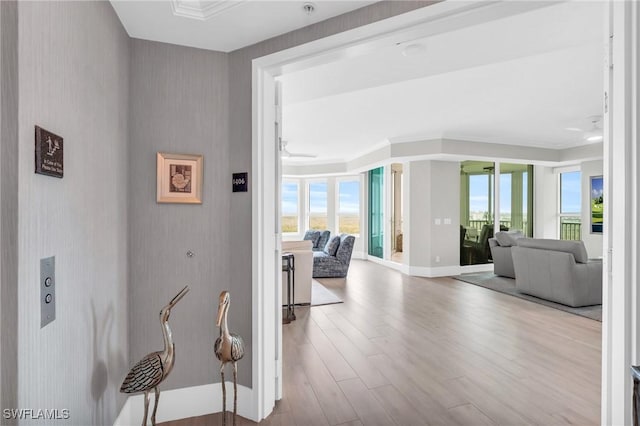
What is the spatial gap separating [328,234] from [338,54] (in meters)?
5.85

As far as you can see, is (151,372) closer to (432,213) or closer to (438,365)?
(438,365)

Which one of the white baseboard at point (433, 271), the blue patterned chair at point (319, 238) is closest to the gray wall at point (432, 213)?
the white baseboard at point (433, 271)

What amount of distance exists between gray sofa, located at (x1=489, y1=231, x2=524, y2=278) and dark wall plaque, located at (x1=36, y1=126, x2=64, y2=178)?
22.7 ft

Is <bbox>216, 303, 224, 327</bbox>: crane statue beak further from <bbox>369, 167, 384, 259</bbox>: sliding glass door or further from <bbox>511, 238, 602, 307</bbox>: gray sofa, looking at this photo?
<bbox>369, 167, 384, 259</bbox>: sliding glass door

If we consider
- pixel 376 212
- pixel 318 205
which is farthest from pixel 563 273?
pixel 318 205

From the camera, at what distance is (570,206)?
776cm

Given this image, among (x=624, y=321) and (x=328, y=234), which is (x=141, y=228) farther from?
(x=328, y=234)

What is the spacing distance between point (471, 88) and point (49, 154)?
3.98 metres

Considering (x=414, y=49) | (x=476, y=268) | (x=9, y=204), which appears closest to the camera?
(x=9, y=204)

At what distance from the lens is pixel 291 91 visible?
3311mm

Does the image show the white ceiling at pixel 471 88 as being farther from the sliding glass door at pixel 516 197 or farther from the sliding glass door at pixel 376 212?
the sliding glass door at pixel 376 212

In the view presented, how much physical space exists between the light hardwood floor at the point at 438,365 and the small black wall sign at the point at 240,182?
1.50m

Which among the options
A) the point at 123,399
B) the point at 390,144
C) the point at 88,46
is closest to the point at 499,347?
the point at 123,399

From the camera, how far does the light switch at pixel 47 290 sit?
1.12m
